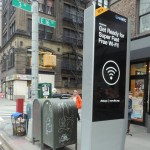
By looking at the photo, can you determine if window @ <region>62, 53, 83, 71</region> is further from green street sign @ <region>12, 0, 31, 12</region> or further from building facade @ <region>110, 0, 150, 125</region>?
green street sign @ <region>12, 0, 31, 12</region>

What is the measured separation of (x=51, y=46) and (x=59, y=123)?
31670 millimetres

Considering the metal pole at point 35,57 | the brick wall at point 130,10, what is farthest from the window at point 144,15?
the metal pole at point 35,57

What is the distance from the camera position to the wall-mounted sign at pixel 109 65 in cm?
551

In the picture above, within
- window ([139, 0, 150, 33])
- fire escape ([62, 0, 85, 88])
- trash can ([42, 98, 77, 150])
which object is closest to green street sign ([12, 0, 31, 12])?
trash can ([42, 98, 77, 150])

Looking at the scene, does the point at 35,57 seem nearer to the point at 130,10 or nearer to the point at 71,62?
the point at 130,10

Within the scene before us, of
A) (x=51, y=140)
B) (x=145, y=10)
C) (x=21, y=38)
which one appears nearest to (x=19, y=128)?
(x=51, y=140)

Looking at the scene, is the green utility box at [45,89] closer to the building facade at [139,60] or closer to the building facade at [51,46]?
the building facade at [139,60]

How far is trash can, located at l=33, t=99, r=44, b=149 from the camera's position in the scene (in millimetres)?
7730

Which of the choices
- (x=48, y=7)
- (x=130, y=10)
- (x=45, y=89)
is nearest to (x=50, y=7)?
(x=48, y=7)

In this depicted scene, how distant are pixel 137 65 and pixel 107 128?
6854mm

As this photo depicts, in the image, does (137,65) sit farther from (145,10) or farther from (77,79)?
(77,79)

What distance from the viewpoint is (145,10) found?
38.2 feet

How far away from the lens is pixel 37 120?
8078 millimetres

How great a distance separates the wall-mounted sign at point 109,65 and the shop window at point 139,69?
5898mm
